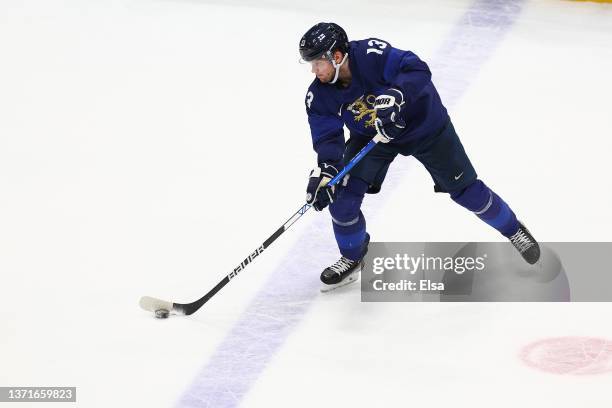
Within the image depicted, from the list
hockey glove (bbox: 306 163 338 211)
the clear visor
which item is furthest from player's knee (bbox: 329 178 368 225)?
the clear visor

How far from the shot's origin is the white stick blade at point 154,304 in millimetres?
4738

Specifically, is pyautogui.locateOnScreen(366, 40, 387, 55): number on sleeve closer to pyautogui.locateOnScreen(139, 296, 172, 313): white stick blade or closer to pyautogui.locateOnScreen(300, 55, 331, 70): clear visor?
pyautogui.locateOnScreen(300, 55, 331, 70): clear visor

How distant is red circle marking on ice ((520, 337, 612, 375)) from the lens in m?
4.31

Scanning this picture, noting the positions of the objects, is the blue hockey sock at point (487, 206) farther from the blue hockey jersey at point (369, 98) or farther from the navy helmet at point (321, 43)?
the navy helmet at point (321, 43)

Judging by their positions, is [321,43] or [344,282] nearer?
[321,43]

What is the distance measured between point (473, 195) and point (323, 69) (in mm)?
855

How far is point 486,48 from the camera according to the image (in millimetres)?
7086

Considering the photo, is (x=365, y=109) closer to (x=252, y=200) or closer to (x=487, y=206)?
(x=487, y=206)

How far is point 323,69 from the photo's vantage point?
4484mm

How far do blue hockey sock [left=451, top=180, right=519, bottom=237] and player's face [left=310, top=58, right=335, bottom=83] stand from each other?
758 mm

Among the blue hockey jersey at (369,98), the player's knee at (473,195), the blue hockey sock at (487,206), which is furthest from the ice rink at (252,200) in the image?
the blue hockey jersey at (369,98)

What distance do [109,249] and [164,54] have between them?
7.66 feet

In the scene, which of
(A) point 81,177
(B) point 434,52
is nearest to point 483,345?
(A) point 81,177

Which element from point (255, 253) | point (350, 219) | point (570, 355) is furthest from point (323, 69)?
point (570, 355)
